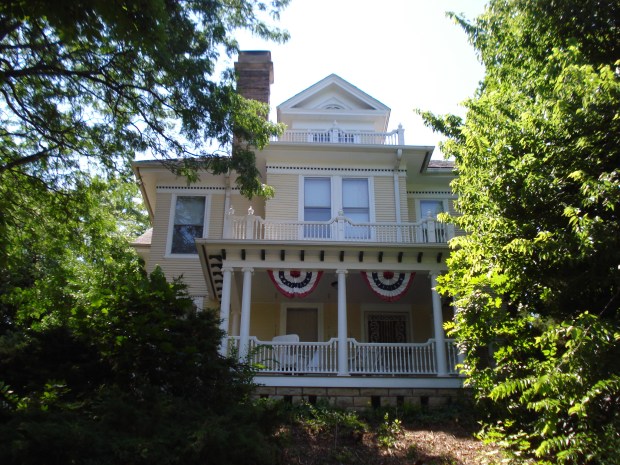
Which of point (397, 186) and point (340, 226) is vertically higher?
point (397, 186)

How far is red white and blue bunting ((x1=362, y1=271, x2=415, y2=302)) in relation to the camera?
1299 centimetres

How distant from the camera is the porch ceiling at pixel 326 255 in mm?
12812

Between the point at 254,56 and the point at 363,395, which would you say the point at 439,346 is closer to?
the point at 363,395

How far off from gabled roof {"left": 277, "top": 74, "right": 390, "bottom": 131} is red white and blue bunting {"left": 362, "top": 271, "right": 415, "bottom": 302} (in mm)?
6358

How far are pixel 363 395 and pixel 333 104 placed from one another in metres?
9.85

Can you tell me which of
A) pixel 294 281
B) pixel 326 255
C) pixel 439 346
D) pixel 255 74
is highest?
pixel 255 74

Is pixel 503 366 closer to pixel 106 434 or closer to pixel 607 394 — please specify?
pixel 607 394

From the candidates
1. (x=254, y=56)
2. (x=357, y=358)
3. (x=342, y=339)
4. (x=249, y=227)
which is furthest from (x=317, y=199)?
(x=254, y=56)

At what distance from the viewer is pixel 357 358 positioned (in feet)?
40.3

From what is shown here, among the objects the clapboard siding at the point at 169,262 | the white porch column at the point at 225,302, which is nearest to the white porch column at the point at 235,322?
the clapboard siding at the point at 169,262

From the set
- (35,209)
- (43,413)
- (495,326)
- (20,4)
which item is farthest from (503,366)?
(35,209)

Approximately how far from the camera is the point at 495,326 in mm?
8016

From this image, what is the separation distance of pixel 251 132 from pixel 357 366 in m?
5.71

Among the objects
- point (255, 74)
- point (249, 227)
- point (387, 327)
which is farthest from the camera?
point (255, 74)
